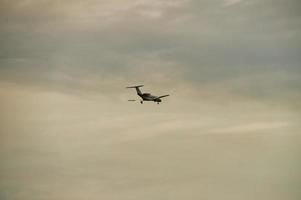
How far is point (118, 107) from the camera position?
5883mm

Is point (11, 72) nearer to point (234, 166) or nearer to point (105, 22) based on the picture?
point (105, 22)

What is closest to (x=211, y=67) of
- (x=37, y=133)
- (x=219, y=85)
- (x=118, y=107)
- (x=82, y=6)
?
A: (x=219, y=85)

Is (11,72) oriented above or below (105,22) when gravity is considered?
below

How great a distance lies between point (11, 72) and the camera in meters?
5.64

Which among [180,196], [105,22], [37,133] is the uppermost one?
[105,22]

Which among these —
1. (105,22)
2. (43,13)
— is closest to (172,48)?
(105,22)

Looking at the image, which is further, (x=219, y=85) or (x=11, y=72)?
(x=219, y=85)

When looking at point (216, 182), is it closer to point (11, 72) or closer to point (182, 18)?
point (182, 18)

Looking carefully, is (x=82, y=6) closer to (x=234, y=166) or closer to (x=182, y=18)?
(x=182, y=18)

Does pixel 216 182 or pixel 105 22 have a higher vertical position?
A: pixel 105 22

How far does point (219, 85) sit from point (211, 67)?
199 millimetres

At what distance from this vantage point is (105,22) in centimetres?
582

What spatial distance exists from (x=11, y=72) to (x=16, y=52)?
19 centimetres

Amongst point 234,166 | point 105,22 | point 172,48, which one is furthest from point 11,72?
point 234,166
